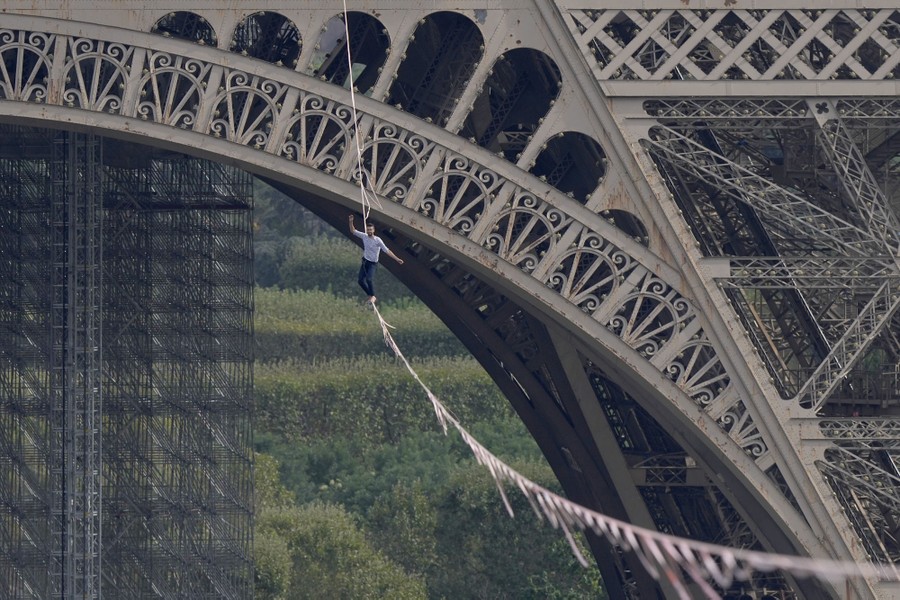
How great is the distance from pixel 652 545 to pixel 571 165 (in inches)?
551

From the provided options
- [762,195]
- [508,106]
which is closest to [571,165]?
[508,106]

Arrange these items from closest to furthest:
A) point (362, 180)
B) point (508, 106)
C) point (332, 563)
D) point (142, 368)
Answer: point (362, 180)
point (508, 106)
point (142, 368)
point (332, 563)

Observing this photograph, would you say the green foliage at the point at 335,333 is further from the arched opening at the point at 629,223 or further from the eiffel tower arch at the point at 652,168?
the eiffel tower arch at the point at 652,168

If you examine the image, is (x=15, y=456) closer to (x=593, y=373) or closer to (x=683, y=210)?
(x=593, y=373)

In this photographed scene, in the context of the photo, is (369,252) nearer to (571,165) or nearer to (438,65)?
(438,65)

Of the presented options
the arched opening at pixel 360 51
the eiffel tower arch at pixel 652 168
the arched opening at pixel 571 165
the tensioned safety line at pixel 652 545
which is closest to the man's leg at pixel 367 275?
the tensioned safety line at pixel 652 545

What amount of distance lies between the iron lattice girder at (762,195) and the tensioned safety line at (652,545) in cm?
316

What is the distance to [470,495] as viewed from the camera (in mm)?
48844

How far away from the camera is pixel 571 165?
26.4 m

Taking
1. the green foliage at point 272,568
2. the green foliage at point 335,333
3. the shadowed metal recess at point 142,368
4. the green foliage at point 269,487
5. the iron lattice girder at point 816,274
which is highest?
the iron lattice girder at point 816,274

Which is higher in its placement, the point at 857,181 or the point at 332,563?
the point at 857,181

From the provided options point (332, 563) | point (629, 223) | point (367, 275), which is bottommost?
point (332, 563)

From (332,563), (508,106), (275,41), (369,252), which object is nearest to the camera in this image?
(369,252)

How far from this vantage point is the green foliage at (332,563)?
46.3m
